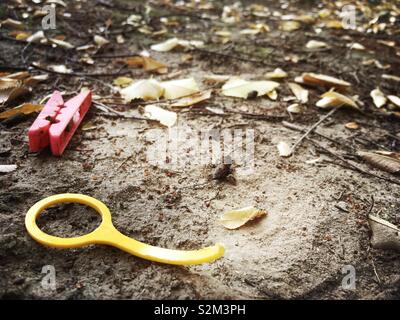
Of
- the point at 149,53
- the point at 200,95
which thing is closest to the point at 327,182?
the point at 200,95

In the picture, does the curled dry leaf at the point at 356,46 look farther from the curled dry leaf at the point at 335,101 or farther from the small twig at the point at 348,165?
the small twig at the point at 348,165

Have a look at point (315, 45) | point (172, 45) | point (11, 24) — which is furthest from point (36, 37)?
point (315, 45)

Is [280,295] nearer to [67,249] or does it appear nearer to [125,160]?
[67,249]

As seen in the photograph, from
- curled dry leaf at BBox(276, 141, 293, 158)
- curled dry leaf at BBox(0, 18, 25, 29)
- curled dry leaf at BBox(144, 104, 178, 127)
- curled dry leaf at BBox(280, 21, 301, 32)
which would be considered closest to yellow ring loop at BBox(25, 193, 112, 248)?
curled dry leaf at BBox(144, 104, 178, 127)

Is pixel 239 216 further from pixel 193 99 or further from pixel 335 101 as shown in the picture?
pixel 335 101

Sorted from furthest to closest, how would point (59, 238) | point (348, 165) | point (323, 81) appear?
point (323, 81) → point (348, 165) → point (59, 238)

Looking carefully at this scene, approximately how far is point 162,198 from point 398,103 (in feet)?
4.63

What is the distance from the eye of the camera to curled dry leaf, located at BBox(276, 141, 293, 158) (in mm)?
1486

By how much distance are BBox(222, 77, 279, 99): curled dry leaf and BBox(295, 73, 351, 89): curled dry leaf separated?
205 mm

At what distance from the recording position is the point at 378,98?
1954mm

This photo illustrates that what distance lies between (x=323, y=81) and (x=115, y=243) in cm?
151

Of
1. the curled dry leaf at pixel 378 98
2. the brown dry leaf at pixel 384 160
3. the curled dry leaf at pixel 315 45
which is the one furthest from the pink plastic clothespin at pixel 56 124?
the curled dry leaf at pixel 315 45

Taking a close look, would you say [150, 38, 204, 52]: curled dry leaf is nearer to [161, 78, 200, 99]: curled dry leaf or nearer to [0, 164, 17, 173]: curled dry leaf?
[161, 78, 200, 99]: curled dry leaf

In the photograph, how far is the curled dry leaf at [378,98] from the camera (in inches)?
75.8
